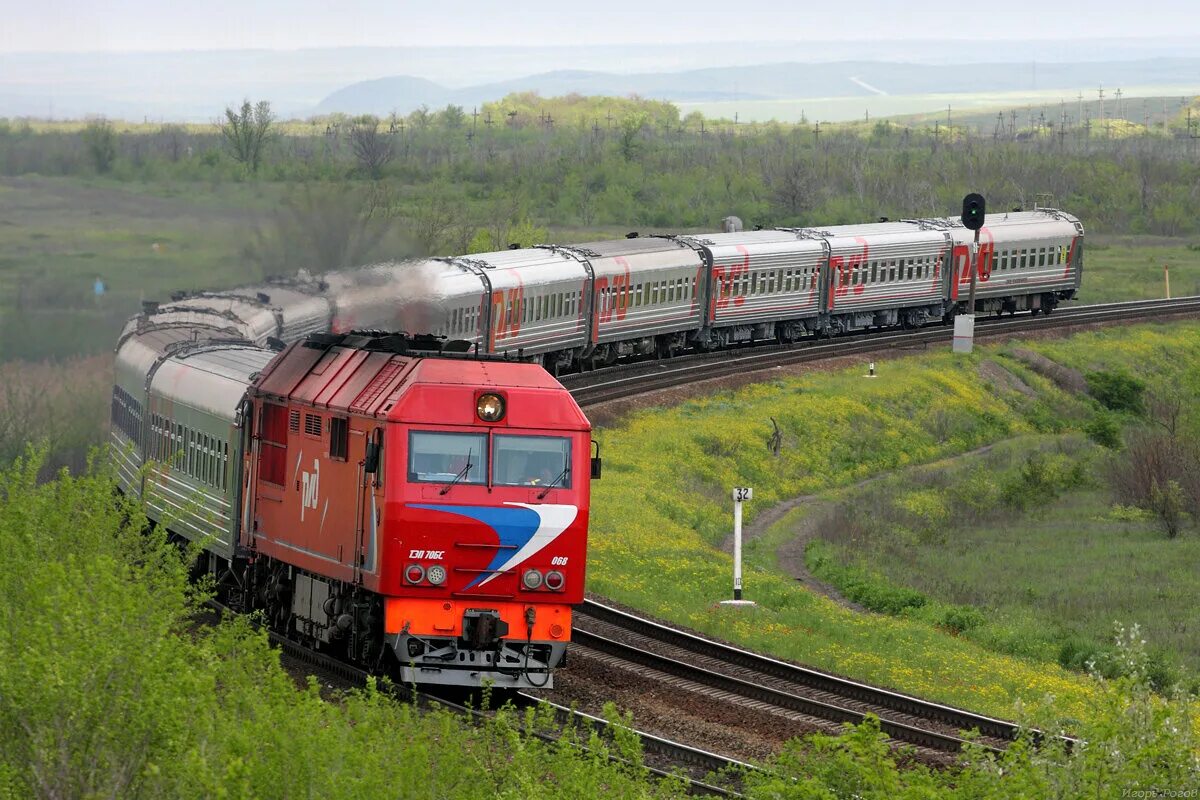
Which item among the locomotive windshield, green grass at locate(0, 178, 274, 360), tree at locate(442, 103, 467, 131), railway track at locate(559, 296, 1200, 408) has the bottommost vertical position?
railway track at locate(559, 296, 1200, 408)

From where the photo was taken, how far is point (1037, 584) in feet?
119

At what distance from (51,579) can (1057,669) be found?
17.3 metres

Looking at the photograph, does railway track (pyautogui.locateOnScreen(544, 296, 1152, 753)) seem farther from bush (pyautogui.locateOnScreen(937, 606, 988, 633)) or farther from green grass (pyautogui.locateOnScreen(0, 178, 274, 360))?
green grass (pyautogui.locateOnScreen(0, 178, 274, 360))

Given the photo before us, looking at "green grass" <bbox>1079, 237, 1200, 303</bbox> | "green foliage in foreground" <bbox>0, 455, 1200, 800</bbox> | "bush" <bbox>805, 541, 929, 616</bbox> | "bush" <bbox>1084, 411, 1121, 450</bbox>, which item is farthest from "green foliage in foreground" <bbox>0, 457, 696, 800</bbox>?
"green grass" <bbox>1079, 237, 1200, 303</bbox>

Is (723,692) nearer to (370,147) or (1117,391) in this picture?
(370,147)

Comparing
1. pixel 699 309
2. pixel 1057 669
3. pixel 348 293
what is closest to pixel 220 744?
pixel 348 293

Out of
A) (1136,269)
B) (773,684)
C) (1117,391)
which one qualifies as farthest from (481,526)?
→ (1136,269)

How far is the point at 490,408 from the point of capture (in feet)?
59.9

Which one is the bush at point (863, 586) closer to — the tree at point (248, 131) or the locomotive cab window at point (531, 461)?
the tree at point (248, 131)

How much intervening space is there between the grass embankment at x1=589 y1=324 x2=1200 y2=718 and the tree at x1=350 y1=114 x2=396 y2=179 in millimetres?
9708

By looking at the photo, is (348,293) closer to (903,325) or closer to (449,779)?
(449,779)

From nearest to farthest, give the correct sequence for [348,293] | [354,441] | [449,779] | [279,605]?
[449,779], [354,441], [279,605], [348,293]

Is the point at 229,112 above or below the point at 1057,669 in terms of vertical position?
above

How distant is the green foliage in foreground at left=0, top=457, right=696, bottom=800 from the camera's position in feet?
37.6
